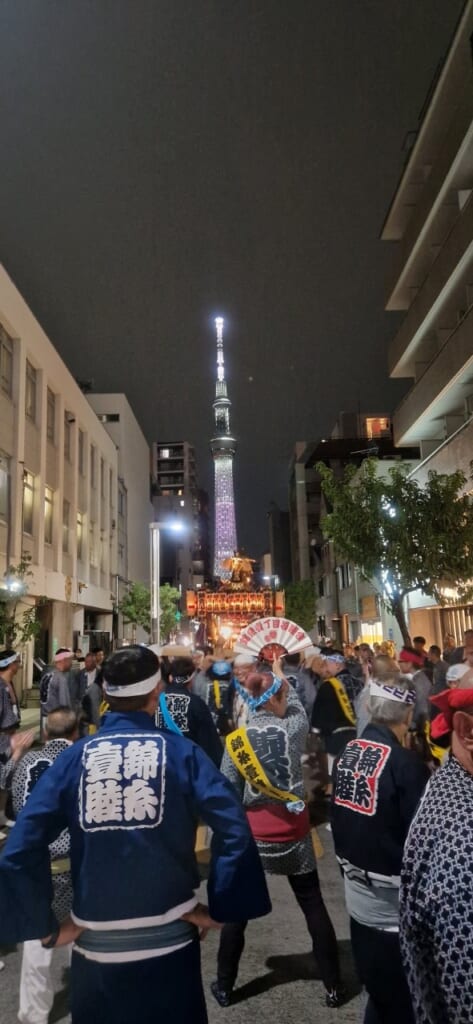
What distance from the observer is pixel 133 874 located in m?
2.55

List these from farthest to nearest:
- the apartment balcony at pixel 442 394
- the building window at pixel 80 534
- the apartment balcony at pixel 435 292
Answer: the building window at pixel 80 534
the apartment balcony at pixel 442 394
the apartment balcony at pixel 435 292

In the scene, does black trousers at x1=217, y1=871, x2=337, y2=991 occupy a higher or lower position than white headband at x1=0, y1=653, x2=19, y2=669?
lower

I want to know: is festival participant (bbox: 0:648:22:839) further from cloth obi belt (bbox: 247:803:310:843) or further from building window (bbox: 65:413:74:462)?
building window (bbox: 65:413:74:462)

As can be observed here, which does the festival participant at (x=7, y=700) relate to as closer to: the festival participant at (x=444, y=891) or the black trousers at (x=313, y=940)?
the black trousers at (x=313, y=940)

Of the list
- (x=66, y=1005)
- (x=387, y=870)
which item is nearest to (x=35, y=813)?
(x=387, y=870)

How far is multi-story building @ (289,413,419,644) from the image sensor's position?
135 feet

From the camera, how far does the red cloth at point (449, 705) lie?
2.14 meters

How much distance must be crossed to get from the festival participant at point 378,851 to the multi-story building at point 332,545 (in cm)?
2953

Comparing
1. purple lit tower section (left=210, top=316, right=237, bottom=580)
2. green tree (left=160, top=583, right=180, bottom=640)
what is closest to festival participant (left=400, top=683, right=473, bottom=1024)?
green tree (left=160, top=583, right=180, bottom=640)

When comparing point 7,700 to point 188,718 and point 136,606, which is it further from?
point 136,606

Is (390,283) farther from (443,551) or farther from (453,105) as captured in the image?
(443,551)

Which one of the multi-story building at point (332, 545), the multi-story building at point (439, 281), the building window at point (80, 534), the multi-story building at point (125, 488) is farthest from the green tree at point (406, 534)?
the multi-story building at point (125, 488)

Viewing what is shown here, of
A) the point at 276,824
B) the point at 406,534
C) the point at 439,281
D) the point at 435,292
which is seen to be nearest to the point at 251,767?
Result: the point at 276,824

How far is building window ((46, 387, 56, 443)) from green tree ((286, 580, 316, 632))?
41.2 metres
